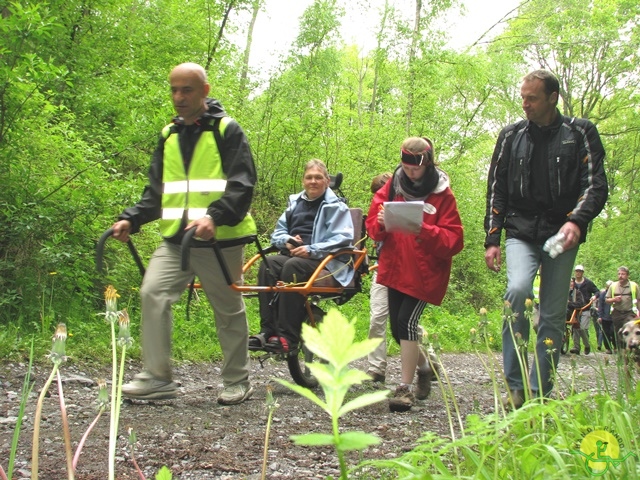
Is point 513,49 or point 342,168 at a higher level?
point 513,49

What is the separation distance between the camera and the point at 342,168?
1703 cm

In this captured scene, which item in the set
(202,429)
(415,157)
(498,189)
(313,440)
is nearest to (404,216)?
(415,157)

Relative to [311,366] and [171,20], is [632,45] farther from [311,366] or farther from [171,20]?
[311,366]

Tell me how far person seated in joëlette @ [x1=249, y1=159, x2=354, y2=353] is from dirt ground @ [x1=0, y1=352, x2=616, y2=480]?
21.5 inches

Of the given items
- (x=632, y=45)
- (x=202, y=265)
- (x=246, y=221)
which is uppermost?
(x=632, y=45)

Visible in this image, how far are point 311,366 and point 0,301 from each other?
22.0 ft

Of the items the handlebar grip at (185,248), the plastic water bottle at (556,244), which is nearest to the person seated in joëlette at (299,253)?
the handlebar grip at (185,248)

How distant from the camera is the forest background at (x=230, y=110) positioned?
6.91 m

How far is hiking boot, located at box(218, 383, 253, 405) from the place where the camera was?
489cm

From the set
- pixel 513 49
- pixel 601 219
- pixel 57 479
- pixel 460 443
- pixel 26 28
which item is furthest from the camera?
pixel 601 219

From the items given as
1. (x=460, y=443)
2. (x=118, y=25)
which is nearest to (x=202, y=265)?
(x=460, y=443)

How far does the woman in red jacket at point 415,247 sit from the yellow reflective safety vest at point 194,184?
131cm

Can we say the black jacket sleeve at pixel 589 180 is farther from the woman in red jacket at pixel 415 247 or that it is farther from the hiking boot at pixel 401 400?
the hiking boot at pixel 401 400

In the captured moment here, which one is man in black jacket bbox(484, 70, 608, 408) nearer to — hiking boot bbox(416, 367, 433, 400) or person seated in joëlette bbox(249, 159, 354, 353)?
hiking boot bbox(416, 367, 433, 400)
